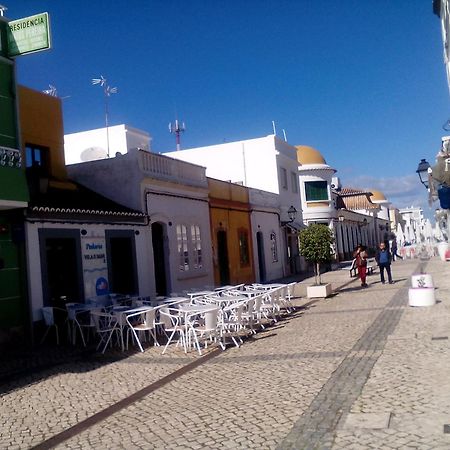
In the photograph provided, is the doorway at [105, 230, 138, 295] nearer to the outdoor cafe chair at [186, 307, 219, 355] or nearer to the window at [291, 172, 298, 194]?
the outdoor cafe chair at [186, 307, 219, 355]

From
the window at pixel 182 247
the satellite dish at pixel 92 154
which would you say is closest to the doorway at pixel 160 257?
the window at pixel 182 247

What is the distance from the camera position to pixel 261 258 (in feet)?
81.5

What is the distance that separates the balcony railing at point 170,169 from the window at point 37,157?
2.62 meters

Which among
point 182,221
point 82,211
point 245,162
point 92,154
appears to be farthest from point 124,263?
point 245,162

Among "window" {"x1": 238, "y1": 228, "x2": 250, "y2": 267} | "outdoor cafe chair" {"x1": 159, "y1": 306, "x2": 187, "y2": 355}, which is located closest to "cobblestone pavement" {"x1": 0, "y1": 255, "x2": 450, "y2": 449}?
"outdoor cafe chair" {"x1": 159, "y1": 306, "x2": 187, "y2": 355}

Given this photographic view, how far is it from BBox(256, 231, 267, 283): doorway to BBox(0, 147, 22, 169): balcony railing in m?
15.5

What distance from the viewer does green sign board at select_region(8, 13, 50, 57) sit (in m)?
10.1

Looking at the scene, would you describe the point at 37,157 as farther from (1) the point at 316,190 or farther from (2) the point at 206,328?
(1) the point at 316,190

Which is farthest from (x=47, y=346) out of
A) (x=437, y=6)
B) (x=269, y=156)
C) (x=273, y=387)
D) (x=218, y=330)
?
(x=269, y=156)

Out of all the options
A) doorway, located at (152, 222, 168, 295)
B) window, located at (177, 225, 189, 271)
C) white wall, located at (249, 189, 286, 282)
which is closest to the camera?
doorway, located at (152, 222, 168, 295)

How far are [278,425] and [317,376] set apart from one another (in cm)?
191

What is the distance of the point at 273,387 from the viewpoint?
667cm

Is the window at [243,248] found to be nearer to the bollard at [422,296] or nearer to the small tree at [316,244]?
the small tree at [316,244]

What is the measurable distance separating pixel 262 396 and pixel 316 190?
30505 millimetres
